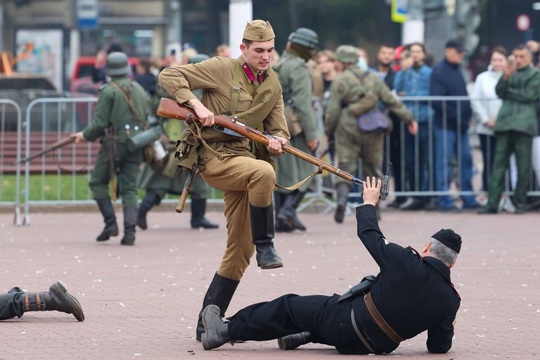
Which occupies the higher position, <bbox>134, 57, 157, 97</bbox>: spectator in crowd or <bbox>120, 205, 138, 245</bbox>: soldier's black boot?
<bbox>134, 57, 157, 97</bbox>: spectator in crowd

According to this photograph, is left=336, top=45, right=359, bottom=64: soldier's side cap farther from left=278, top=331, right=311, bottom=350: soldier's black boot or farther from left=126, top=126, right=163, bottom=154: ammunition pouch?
left=278, top=331, right=311, bottom=350: soldier's black boot

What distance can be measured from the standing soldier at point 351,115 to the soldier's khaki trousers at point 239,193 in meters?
7.15

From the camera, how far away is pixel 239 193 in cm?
805

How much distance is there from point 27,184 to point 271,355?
891 cm

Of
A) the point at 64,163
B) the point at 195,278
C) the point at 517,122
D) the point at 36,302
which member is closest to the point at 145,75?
the point at 64,163

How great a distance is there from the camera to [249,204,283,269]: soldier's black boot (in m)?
7.79

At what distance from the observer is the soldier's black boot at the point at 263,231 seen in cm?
779

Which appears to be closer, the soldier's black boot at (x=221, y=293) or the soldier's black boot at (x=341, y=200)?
the soldier's black boot at (x=221, y=293)

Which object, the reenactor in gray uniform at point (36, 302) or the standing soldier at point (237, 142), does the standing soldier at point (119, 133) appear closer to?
the reenactor in gray uniform at point (36, 302)

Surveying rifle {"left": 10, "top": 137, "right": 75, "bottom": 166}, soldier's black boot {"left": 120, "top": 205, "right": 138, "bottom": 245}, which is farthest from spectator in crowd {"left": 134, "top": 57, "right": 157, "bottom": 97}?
soldier's black boot {"left": 120, "top": 205, "right": 138, "bottom": 245}

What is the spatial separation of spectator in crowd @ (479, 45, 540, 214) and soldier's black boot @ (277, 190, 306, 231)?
9.74 ft

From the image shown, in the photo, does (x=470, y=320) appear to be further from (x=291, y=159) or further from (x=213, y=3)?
(x=213, y=3)

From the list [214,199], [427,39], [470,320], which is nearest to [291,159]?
[214,199]

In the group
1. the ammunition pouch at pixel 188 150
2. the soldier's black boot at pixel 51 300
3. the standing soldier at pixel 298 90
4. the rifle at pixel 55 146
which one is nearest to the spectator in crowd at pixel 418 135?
the standing soldier at pixel 298 90
